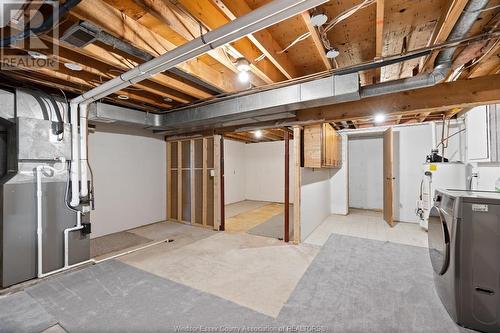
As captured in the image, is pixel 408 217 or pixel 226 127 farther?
pixel 408 217

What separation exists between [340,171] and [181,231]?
4294 mm

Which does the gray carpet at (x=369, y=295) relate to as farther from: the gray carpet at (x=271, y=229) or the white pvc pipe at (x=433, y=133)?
the white pvc pipe at (x=433, y=133)

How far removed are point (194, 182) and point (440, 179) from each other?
4840mm

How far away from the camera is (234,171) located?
786cm

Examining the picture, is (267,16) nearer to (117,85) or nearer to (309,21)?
(309,21)

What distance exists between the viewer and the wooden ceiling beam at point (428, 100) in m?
2.33

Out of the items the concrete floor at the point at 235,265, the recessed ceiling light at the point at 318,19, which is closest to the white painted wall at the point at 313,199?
the concrete floor at the point at 235,265

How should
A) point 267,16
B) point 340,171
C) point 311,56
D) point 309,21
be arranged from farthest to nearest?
point 340,171, point 311,56, point 309,21, point 267,16

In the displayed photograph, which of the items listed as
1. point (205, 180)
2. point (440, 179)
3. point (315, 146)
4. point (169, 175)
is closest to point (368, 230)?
point (440, 179)

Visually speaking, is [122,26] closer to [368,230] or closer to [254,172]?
[368,230]

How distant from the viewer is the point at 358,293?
7.19 feet

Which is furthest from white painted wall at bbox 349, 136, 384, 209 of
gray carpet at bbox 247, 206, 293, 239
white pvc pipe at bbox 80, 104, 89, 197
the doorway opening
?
white pvc pipe at bbox 80, 104, 89, 197

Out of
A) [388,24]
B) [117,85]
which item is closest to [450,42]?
[388,24]

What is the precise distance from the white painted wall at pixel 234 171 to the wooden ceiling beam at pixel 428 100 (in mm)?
4631
